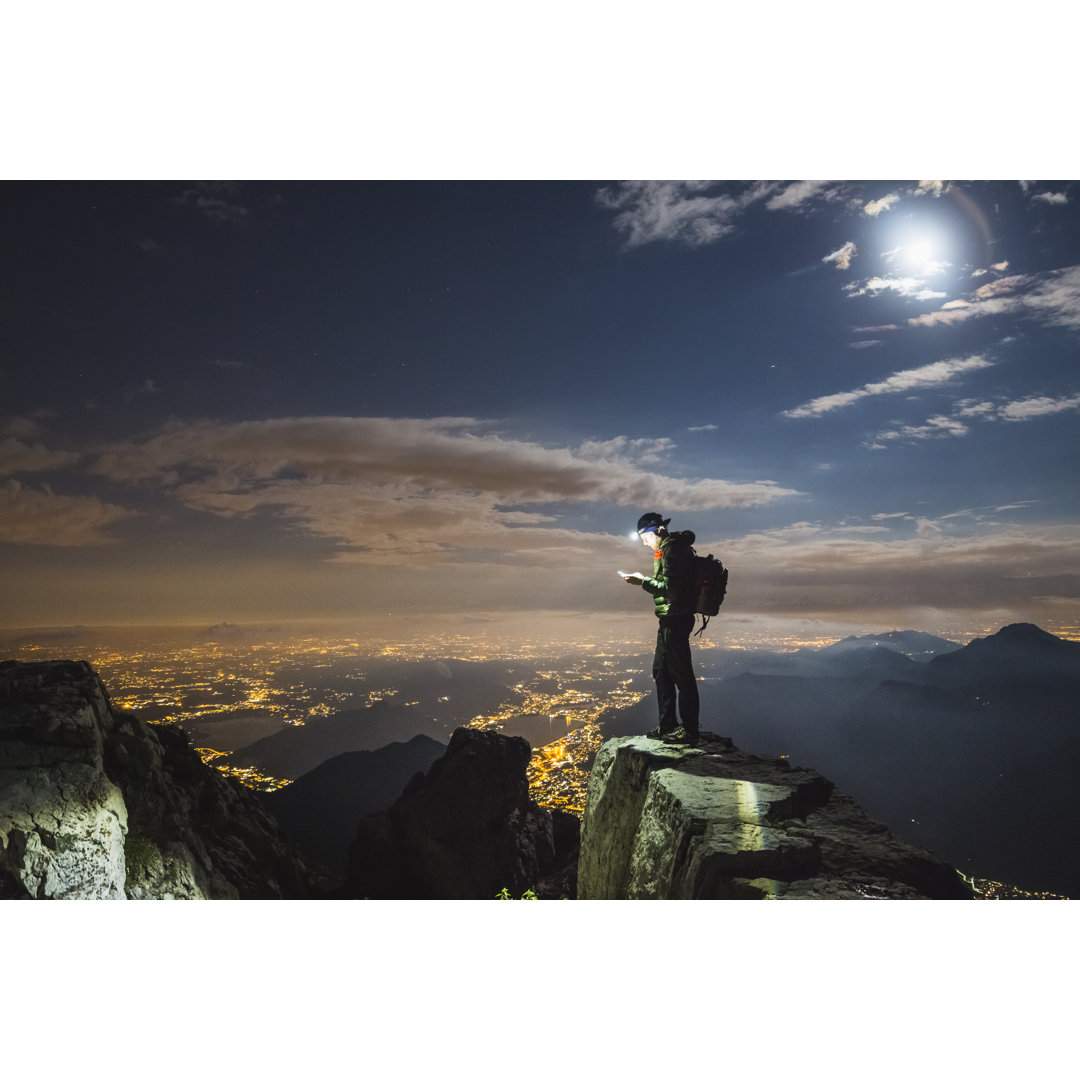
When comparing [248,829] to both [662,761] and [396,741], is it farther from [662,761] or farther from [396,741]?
[396,741]

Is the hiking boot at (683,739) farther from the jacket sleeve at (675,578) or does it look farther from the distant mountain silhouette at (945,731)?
the distant mountain silhouette at (945,731)

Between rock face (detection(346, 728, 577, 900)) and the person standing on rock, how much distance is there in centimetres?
1034

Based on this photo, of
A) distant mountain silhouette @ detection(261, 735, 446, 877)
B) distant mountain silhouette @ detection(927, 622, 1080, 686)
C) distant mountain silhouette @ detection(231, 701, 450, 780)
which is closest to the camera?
distant mountain silhouette @ detection(261, 735, 446, 877)

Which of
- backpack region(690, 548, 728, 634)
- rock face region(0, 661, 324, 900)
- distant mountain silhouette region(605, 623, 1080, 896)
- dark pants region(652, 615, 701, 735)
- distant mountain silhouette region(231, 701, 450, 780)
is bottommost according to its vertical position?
distant mountain silhouette region(605, 623, 1080, 896)

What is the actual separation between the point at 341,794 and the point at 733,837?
25.1 meters

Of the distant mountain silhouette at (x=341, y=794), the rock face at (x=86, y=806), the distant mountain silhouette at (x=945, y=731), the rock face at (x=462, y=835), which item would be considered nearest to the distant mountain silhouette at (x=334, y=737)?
the distant mountain silhouette at (x=341, y=794)

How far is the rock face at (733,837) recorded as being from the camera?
9.99 ft

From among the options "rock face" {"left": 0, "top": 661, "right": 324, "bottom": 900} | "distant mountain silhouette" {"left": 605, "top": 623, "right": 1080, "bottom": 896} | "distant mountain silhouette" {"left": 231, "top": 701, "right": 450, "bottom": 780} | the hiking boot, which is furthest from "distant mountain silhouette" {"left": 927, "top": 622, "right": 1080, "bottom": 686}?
"rock face" {"left": 0, "top": 661, "right": 324, "bottom": 900}

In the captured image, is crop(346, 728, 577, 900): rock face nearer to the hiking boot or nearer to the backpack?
the hiking boot

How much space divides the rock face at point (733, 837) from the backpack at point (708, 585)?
5.09ft

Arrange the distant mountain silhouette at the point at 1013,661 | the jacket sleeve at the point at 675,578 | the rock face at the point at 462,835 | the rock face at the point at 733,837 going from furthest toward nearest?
the distant mountain silhouette at the point at 1013,661 → the rock face at the point at 462,835 → the jacket sleeve at the point at 675,578 → the rock face at the point at 733,837

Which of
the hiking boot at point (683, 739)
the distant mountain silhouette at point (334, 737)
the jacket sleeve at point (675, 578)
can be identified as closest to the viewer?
the jacket sleeve at point (675, 578)

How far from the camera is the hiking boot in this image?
17.0 feet

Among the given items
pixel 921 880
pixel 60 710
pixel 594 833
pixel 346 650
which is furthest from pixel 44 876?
pixel 346 650
